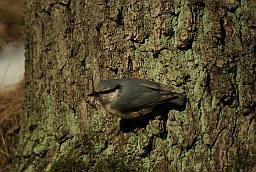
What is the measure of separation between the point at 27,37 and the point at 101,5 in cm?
63

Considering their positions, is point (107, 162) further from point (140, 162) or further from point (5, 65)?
point (5, 65)

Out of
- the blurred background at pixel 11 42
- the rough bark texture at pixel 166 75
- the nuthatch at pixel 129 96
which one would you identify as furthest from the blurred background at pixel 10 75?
the nuthatch at pixel 129 96

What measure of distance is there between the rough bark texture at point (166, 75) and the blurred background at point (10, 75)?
81 cm

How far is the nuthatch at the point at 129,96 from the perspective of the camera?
7.22ft

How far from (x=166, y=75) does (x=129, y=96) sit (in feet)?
0.74

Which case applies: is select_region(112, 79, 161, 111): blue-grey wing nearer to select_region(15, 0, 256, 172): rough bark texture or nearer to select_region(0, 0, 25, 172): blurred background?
select_region(15, 0, 256, 172): rough bark texture

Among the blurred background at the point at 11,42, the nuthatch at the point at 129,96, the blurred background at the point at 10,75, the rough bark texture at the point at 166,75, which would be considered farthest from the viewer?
the blurred background at the point at 11,42

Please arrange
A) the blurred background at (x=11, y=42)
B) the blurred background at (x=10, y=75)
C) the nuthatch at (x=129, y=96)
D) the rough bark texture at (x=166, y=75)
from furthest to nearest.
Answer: the blurred background at (x=11, y=42)
the blurred background at (x=10, y=75)
the rough bark texture at (x=166, y=75)
the nuthatch at (x=129, y=96)

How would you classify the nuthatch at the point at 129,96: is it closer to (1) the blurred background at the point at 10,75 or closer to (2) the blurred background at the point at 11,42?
(1) the blurred background at the point at 10,75

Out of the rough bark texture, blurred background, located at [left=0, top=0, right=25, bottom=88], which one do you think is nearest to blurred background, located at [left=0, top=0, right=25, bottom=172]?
blurred background, located at [left=0, top=0, right=25, bottom=88]

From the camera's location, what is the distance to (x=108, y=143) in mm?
2387

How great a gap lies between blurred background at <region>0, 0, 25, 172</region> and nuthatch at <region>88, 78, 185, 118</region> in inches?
40.2

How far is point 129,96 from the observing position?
2.21 meters

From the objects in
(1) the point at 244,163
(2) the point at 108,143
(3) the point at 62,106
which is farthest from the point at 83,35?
(1) the point at 244,163
